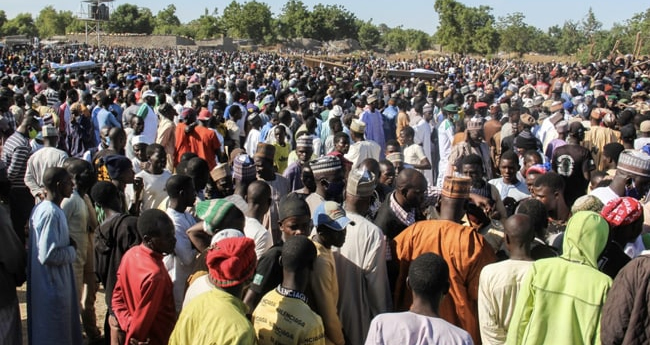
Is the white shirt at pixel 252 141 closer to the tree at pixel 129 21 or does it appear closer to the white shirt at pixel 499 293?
the white shirt at pixel 499 293

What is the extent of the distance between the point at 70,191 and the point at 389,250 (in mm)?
2331

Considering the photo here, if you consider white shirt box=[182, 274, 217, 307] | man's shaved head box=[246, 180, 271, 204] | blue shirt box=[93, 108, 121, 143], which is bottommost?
blue shirt box=[93, 108, 121, 143]

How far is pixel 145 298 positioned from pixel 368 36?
81925 mm

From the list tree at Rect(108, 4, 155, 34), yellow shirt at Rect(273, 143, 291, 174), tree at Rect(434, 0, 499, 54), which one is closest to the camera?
yellow shirt at Rect(273, 143, 291, 174)

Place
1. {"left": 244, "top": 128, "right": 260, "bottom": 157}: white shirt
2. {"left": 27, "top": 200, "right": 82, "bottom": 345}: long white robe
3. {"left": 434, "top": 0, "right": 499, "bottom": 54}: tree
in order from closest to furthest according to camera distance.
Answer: {"left": 27, "top": 200, "right": 82, "bottom": 345}: long white robe < {"left": 244, "top": 128, "right": 260, "bottom": 157}: white shirt < {"left": 434, "top": 0, "right": 499, "bottom": 54}: tree

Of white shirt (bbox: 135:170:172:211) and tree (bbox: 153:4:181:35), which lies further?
tree (bbox: 153:4:181:35)

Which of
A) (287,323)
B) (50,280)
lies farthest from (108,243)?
(287,323)

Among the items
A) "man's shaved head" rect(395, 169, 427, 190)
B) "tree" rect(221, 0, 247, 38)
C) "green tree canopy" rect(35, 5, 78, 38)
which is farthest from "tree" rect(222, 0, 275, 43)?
"man's shaved head" rect(395, 169, 427, 190)

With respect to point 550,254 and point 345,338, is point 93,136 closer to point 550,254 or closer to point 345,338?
point 345,338

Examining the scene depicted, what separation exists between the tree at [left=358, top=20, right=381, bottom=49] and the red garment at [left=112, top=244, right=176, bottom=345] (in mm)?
78969

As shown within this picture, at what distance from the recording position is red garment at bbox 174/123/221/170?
7988 mm

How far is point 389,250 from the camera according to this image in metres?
4.02

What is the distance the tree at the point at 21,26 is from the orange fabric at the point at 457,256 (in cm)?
10286

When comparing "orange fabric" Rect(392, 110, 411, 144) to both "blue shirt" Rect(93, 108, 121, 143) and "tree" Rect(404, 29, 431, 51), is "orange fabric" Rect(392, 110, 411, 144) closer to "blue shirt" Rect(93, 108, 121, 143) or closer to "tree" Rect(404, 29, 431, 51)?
"blue shirt" Rect(93, 108, 121, 143)
